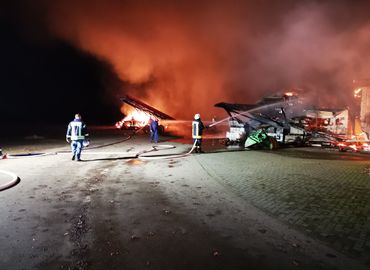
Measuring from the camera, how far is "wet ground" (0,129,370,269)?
377cm

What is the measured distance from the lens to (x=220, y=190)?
698 cm

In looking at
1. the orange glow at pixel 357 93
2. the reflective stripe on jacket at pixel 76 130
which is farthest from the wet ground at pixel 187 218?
the orange glow at pixel 357 93

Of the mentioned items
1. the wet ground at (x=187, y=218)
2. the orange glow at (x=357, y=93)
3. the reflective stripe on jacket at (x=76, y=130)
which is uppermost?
the orange glow at (x=357, y=93)

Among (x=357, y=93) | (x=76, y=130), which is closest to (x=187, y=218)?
(x=76, y=130)

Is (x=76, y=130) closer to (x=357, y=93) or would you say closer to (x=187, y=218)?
(x=187, y=218)

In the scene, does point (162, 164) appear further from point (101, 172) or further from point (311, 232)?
point (311, 232)

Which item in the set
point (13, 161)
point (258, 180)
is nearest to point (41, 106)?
point (13, 161)

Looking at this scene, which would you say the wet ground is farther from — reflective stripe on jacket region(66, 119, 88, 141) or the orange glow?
the orange glow

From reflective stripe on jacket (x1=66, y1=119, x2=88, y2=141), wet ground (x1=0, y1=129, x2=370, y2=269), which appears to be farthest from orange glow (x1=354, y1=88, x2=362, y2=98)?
reflective stripe on jacket (x1=66, y1=119, x2=88, y2=141)

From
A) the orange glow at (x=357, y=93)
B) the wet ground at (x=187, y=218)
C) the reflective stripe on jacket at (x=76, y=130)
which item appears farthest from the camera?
the orange glow at (x=357, y=93)

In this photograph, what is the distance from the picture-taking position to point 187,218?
5188 millimetres

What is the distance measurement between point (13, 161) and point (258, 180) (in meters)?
8.34

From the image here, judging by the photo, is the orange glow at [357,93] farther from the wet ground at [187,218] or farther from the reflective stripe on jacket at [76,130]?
the reflective stripe on jacket at [76,130]

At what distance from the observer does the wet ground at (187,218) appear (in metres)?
3.77
